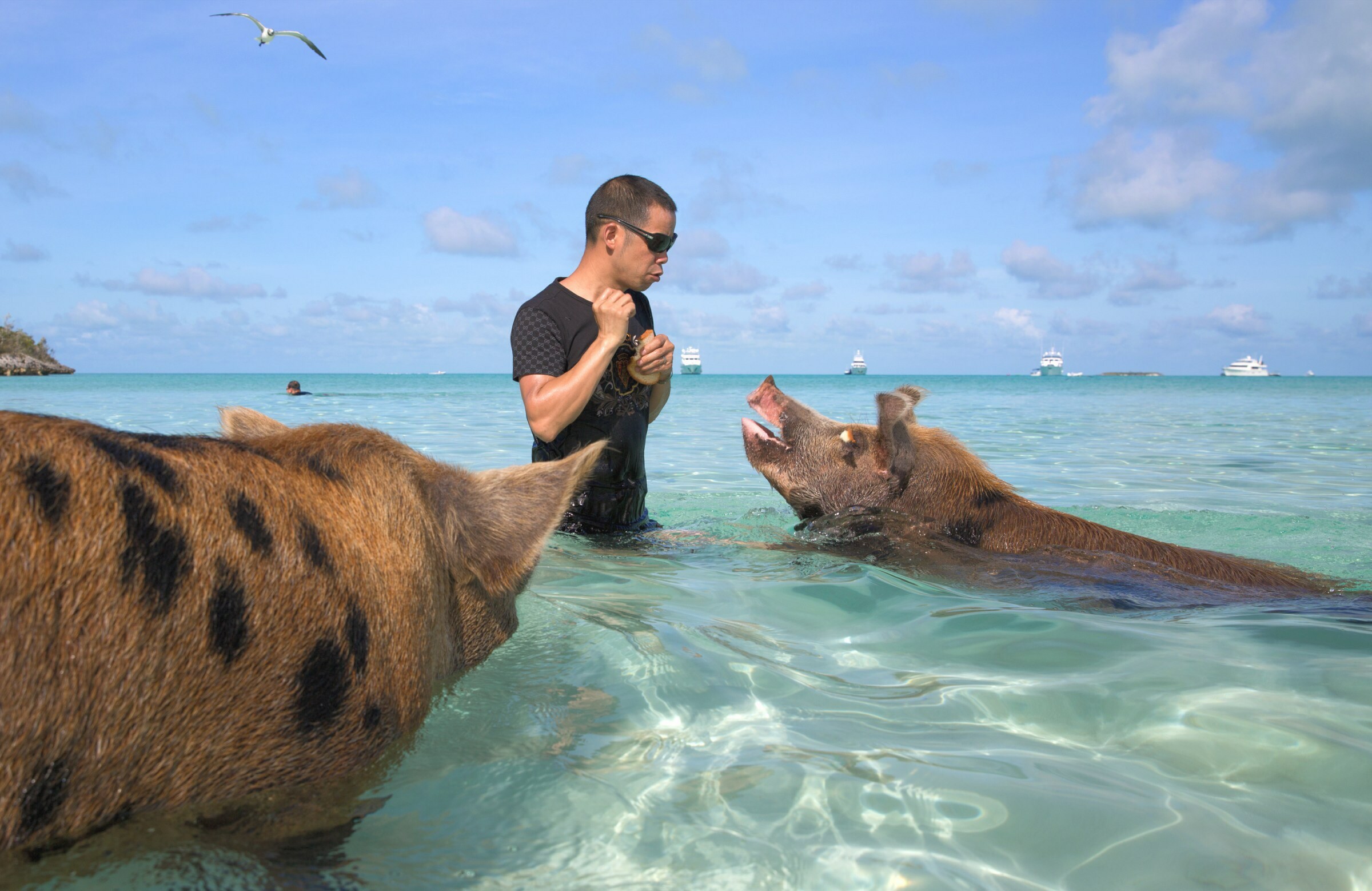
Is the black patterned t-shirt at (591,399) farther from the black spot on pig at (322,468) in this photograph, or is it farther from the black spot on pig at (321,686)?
the black spot on pig at (321,686)

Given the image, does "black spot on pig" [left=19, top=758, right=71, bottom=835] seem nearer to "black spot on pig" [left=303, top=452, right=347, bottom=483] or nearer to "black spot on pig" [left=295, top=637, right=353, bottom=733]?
Result: "black spot on pig" [left=295, top=637, right=353, bottom=733]

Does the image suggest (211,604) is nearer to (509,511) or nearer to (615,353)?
(509,511)

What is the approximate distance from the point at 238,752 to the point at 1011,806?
2.00 metres

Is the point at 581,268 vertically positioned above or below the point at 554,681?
above

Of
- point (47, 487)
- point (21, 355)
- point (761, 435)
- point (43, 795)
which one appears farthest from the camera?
point (21, 355)

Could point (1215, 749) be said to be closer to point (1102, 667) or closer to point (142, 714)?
point (1102, 667)

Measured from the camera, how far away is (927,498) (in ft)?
21.2

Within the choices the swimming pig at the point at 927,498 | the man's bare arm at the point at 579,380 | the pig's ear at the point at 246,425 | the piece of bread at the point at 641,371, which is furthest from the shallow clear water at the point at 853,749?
the piece of bread at the point at 641,371

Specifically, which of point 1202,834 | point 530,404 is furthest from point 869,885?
point 530,404

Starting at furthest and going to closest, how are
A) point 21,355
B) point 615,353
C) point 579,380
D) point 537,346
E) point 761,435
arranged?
point 21,355 < point 761,435 < point 537,346 < point 615,353 < point 579,380

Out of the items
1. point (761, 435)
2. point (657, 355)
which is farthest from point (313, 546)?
point (761, 435)

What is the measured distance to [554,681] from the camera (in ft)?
11.4

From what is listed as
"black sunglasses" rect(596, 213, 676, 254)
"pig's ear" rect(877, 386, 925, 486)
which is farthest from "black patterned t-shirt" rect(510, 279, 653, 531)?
"pig's ear" rect(877, 386, 925, 486)

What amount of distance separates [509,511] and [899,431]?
417 cm
